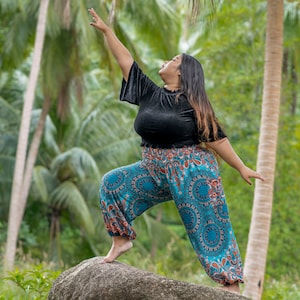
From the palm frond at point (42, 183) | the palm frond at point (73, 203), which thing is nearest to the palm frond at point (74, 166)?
the palm frond at point (42, 183)

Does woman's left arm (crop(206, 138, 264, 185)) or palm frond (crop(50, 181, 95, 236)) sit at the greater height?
woman's left arm (crop(206, 138, 264, 185))

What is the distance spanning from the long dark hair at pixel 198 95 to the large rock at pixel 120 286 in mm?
1046

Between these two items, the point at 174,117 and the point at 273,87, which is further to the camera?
the point at 273,87

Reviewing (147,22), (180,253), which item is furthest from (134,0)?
(180,253)

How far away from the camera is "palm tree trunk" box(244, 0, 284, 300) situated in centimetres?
864

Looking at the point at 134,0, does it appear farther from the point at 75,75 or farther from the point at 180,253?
the point at 180,253

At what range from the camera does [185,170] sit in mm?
5328

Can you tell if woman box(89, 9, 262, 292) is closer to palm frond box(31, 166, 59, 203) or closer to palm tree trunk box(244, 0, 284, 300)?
palm tree trunk box(244, 0, 284, 300)

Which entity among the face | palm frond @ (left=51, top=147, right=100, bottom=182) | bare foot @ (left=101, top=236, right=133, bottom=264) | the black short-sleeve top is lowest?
palm frond @ (left=51, top=147, right=100, bottom=182)

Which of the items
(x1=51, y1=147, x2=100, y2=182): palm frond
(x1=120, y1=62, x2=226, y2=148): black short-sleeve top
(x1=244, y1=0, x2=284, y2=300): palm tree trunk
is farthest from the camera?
(x1=51, y1=147, x2=100, y2=182): palm frond

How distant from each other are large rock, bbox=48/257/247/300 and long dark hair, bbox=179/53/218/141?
1046 millimetres

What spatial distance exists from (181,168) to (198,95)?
1.75 feet

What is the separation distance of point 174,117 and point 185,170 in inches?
14.7

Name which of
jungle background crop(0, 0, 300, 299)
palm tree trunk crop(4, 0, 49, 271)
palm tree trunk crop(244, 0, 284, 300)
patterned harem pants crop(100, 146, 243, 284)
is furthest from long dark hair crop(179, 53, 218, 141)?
palm tree trunk crop(4, 0, 49, 271)
